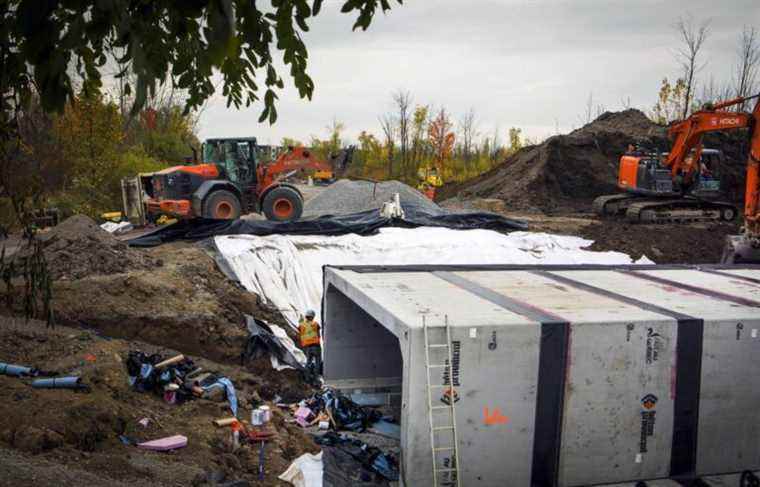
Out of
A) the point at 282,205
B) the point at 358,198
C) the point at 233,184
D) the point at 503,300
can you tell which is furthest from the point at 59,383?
the point at 358,198

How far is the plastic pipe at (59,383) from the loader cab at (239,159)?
1242cm

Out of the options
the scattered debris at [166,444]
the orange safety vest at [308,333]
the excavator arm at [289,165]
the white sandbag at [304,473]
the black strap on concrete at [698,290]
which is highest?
the excavator arm at [289,165]

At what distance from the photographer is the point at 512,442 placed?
211 inches

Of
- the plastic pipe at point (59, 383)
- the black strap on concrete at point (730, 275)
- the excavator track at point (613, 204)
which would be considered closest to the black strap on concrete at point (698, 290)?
the black strap on concrete at point (730, 275)

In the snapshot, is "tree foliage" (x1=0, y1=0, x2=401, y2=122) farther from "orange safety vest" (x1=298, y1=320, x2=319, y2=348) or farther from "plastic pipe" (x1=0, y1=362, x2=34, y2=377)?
"orange safety vest" (x1=298, y1=320, x2=319, y2=348)

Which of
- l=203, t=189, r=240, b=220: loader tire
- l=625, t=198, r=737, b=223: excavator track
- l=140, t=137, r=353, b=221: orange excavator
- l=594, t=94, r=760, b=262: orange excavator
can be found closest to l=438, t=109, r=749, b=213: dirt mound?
l=594, t=94, r=760, b=262: orange excavator

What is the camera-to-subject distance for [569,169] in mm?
30125

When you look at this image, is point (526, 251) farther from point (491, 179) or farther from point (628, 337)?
point (491, 179)

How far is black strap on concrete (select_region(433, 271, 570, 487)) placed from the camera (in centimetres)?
534

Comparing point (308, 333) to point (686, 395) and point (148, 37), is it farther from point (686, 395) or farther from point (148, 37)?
point (148, 37)

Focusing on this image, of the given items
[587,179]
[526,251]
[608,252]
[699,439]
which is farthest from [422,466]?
[587,179]

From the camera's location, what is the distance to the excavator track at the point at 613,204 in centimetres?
2347

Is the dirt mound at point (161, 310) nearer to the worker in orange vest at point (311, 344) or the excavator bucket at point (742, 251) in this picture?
the worker in orange vest at point (311, 344)

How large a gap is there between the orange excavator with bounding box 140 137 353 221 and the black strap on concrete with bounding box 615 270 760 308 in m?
11.9
